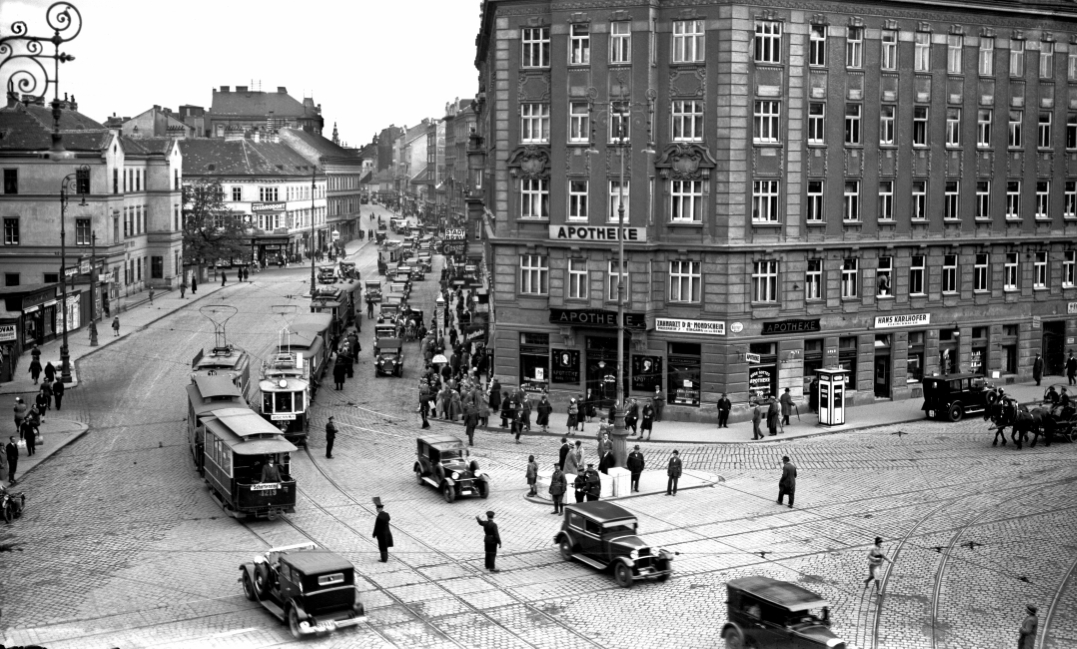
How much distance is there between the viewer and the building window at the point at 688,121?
5303 centimetres

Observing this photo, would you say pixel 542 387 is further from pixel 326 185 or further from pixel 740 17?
pixel 326 185

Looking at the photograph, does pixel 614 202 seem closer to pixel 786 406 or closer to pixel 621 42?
pixel 621 42

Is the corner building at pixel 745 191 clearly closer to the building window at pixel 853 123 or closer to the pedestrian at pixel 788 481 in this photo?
the building window at pixel 853 123

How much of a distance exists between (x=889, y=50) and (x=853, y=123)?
3678mm

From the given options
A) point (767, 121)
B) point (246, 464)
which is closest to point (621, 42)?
point (767, 121)

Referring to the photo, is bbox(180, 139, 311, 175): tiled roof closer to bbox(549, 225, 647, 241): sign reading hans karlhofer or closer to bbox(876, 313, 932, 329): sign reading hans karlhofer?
bbox(549, 225, 647, 241): sign reading hans karlhofer

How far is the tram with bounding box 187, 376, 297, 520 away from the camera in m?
36.3

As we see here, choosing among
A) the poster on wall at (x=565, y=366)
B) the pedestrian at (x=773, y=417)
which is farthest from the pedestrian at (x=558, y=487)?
the poster on wall at (x=565, y=366)

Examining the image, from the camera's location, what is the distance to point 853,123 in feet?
184

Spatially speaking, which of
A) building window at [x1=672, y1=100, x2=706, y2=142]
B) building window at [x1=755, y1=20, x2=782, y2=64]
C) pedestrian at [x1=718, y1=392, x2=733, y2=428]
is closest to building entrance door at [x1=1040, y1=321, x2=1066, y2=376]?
building window at [x1=755, y1=20, x2=782, y2=64]

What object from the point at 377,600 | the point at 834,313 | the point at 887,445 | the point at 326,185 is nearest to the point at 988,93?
the point at 834,313

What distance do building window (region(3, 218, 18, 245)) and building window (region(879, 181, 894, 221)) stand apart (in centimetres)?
5444

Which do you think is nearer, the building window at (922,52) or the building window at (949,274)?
the building window at (922,52)

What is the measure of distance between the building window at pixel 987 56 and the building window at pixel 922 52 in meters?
3.40
